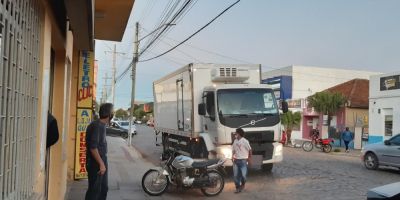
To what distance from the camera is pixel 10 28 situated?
11.2 ft

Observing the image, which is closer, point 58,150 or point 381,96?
point 58,150

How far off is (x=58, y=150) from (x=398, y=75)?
84.8ft

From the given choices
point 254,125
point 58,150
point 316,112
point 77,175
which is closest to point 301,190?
point 254,125

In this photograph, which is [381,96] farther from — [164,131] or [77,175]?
[77,175]

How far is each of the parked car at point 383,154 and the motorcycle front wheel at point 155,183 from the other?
372 inches

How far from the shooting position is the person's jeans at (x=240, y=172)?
12008 millimetres

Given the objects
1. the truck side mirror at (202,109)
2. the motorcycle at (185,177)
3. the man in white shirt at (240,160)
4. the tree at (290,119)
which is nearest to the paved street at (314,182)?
the man in white shirt at (240,160)

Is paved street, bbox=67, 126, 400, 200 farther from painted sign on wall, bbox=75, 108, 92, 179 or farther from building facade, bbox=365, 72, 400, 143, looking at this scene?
building facade, bbox=365, 72, 400, 143

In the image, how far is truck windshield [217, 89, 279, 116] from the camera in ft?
47.4

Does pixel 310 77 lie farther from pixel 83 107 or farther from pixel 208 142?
pixel 83 107

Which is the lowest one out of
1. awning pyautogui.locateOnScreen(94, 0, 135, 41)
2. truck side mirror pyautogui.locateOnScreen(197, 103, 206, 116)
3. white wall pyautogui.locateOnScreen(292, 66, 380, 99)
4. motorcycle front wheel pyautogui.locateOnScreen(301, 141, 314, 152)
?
motorcycle front wheel pyautogui.locateOnScreen(301, 141, 314, 152)

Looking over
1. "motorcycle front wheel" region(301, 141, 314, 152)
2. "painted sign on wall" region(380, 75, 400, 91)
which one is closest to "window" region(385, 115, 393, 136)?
"painted sign on wall" region(380, 75, 400, 91)

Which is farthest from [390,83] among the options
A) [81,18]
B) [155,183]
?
[81,18]

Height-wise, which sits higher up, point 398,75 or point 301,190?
point 398,75
